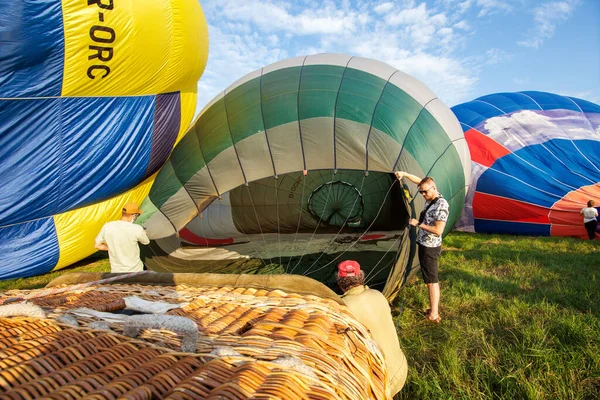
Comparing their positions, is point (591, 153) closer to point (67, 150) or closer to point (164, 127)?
point (164, 127)

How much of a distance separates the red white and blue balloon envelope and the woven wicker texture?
7.00 metres

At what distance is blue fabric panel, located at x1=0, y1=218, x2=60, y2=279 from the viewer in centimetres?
458

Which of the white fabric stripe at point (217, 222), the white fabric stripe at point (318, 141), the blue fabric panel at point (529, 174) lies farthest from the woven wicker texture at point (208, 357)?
the blue fabric panel at point (529, 174)

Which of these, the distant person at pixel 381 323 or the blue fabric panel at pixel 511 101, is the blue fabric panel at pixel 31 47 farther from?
the blue fabric panel at pixel 511 101

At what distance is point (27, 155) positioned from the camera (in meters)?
4.20

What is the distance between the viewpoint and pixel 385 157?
3604 mm

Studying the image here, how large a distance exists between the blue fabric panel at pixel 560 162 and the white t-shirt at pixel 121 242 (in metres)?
6.65

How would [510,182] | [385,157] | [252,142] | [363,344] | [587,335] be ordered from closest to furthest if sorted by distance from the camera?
1. [363,344]
2. [587,335]
3. [385,157]
4. [252,142]
5. [510,182]

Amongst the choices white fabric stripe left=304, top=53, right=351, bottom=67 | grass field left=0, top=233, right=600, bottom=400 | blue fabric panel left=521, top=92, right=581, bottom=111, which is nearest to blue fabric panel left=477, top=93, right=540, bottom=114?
blue fabric panel left=521, top=92, right=581, bottom=111

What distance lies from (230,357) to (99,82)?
450 cm

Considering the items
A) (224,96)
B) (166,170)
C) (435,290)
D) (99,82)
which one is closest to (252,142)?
(224,96)

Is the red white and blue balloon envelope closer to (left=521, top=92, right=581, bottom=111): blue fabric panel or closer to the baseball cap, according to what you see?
(left=521, top=92, right=581, bottom=111): blue fabric panel

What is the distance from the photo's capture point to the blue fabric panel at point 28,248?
4.58m

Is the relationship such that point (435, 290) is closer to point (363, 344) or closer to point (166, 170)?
point (363, 344)
